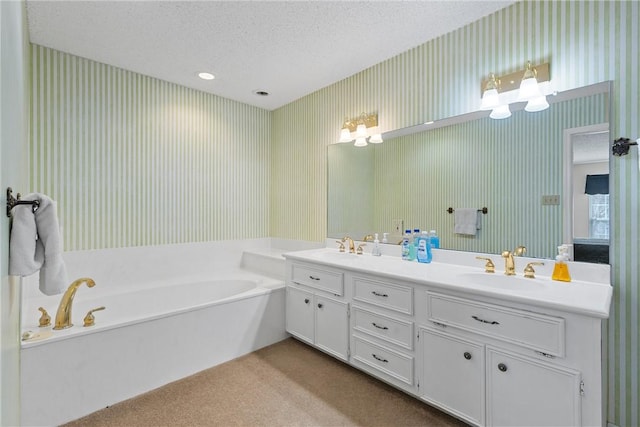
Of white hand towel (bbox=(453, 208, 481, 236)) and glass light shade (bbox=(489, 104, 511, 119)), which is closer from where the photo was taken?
glass light shade (bbox=(489, 104, 511, 119))

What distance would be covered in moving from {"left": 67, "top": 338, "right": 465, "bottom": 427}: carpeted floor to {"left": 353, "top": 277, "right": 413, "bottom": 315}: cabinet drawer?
58 centimetres

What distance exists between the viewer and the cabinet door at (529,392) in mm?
1250

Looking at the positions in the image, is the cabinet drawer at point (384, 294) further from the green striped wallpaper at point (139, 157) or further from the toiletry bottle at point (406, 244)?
the green striped wallpaper at point (139, 157)

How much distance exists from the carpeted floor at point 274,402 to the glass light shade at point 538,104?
5.90 feet

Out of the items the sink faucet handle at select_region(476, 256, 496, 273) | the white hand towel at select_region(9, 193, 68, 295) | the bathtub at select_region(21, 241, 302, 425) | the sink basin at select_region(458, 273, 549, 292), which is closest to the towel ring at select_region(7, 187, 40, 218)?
the white hand towel at select_region(9, 193, 68, 295)

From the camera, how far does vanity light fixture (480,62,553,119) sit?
1.74m

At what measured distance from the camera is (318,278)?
2404 mm

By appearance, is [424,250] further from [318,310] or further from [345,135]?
[345,135]

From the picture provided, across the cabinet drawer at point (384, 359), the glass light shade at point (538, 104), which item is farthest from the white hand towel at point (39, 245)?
the glass light shade at point (538, 104)

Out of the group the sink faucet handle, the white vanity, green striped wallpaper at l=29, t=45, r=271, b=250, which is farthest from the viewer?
green striped wallpaper at l=29, t=45, r=271, b=250

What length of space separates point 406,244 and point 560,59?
4.73 ft

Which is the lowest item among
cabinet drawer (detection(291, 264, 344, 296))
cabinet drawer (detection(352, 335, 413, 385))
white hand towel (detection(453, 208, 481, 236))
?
cabinet drawer (detection(352, 335, 413, 385))

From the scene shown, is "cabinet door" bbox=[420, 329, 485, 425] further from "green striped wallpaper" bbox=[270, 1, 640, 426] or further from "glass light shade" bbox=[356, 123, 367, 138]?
"glass light shade" bbox=[356, 123, 367, 138]

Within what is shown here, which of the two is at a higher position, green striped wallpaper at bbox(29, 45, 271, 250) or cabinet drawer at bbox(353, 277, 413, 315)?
green striped wallpaper at bbox(29, 45, 271, 250)
